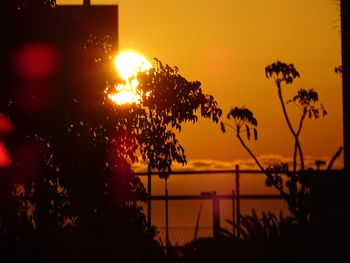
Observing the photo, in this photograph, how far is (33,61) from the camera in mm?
11031

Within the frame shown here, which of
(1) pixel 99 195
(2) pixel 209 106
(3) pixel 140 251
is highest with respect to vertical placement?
(2) pixel 209 106

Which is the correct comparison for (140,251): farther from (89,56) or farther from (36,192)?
(89,56)

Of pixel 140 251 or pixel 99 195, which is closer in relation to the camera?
pixel 99 195

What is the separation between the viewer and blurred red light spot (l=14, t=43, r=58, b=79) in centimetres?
1120

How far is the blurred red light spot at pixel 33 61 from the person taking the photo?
1120 centimetres

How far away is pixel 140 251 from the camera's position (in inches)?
518

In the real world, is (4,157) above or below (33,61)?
below

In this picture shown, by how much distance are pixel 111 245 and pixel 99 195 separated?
826 mm

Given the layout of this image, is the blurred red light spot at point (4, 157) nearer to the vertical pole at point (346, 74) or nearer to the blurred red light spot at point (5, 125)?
the blurred red light spot at point (5, 125)

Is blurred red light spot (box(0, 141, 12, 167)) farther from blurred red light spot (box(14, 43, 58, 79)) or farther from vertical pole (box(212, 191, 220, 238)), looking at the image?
vertical pole (box(212, 191, 220, 238))

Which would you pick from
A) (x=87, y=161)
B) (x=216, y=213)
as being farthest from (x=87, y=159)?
(x=216, y=213)

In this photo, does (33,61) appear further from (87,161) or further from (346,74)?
(346,74)

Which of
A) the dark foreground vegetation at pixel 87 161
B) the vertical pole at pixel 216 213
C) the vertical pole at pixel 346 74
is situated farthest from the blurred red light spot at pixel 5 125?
the vertical pole at pixel 216 213

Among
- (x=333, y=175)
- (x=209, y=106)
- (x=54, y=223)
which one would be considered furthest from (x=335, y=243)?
(x=54, y=223)
